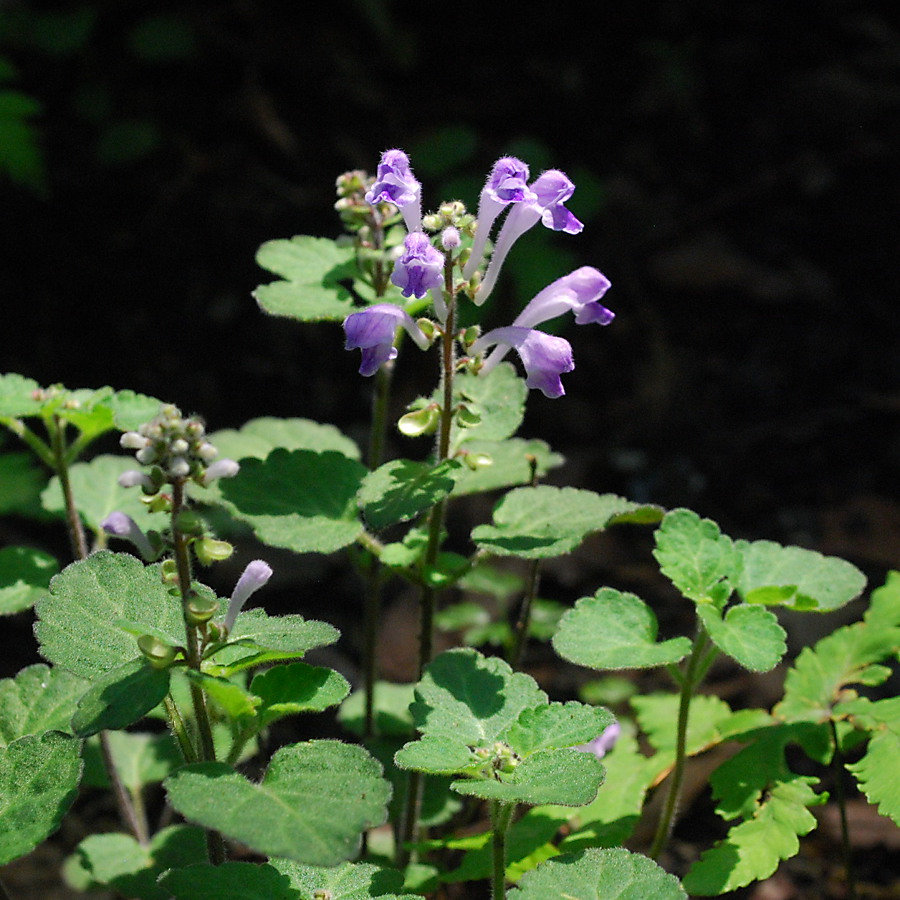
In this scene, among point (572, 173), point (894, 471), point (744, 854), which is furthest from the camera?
point (572, 173)

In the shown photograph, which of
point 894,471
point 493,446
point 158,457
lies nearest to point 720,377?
point 894,471

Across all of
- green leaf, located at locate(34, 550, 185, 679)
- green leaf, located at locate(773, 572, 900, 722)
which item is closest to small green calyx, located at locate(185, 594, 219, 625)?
green leaf, located at locate(34, 550, 185, 679)

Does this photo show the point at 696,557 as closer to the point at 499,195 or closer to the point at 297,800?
the point at 499,195

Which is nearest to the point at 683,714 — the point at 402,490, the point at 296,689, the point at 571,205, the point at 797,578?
the point at 797,578

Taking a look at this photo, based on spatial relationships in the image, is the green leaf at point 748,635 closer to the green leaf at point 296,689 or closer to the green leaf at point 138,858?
the green leaf at point 296,689

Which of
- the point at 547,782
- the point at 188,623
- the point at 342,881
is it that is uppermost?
the point at 188,623

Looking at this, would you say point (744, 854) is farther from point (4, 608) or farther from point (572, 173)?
point (572, 173)
